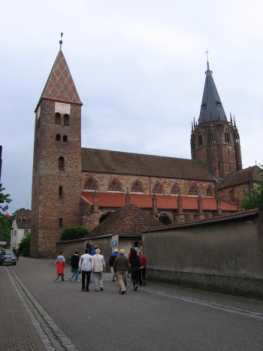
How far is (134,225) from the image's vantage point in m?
26.6

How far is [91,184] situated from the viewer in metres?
52.1

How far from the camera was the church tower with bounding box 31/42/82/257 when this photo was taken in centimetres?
4659

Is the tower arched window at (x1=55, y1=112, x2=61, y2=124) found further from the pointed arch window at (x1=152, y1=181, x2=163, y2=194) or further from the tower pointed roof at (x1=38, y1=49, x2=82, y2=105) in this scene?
the pointed arch window at (x1=152, y1=181, x2=163, y2=194)

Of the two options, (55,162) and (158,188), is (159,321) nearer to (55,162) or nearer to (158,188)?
(55,162)

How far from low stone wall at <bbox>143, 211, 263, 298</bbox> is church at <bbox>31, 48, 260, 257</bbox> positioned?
83.9 ft

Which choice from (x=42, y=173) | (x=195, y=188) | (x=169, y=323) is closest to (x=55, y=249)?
(x=42, y=173)

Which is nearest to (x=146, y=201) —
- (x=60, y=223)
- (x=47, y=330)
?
(x=60, y=223)

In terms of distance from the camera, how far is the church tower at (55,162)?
4659 cm

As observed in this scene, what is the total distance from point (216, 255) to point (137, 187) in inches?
1692

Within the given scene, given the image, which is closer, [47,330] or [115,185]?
[47,330]

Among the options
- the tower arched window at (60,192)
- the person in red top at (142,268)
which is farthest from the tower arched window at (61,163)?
the person in red top at (142,268)

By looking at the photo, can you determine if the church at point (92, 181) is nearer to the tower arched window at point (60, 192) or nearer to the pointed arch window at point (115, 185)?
the pointed arch window at point (115, 185)

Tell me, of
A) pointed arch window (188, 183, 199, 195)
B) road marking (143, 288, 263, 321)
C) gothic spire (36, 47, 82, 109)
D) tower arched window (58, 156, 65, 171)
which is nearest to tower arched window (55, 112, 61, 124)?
gothic spire (36, 47, 82, 109)

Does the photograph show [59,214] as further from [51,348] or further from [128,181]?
[51,348]
